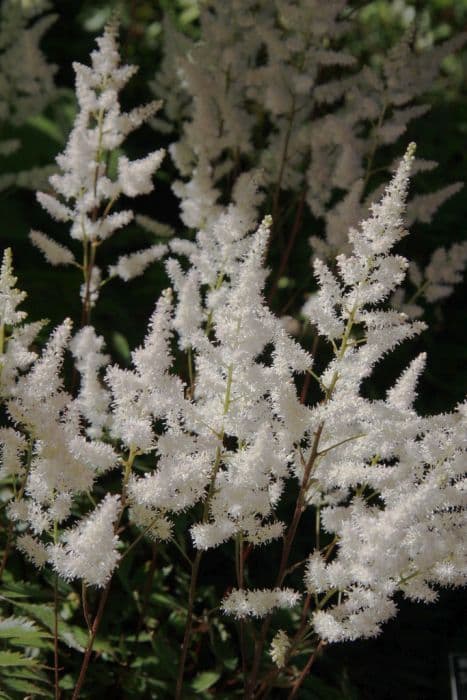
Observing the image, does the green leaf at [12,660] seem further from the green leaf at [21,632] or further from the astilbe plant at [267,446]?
the astilbe plant at [267,446]

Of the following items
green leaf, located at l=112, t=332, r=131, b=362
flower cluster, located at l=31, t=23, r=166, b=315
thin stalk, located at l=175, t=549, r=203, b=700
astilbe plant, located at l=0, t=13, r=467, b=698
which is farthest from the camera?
green leaf, located at l=112, t=332, r=131, b=362

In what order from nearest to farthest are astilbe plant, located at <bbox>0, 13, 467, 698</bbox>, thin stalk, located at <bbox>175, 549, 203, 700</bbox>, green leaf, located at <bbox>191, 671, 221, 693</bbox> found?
astilbe plant, located at <bbox>0, 13, 467, 698</bbox> < thin stalk, located at <bbox>175, 549, 203, 700</bbox> < green leaf, located at <bbox>191, 671, 221, 693</bbox>

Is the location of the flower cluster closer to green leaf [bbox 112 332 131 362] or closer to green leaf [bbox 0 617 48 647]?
green leaf [bbox 112 332 131 362]

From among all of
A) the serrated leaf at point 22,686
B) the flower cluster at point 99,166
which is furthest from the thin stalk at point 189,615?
the flower cluster at point 99,166

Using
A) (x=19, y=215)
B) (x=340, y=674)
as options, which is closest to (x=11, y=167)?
(x=19, y=215)

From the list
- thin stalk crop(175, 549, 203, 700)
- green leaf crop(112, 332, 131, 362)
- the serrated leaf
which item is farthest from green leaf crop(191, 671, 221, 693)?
green leaf crop(112, 332, 131, 362)

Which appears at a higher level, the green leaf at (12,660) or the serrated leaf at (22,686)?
the green leaf at (12,660)

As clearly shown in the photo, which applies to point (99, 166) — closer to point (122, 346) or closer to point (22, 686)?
point (122, 346)

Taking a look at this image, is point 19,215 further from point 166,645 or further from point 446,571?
point 446,571
